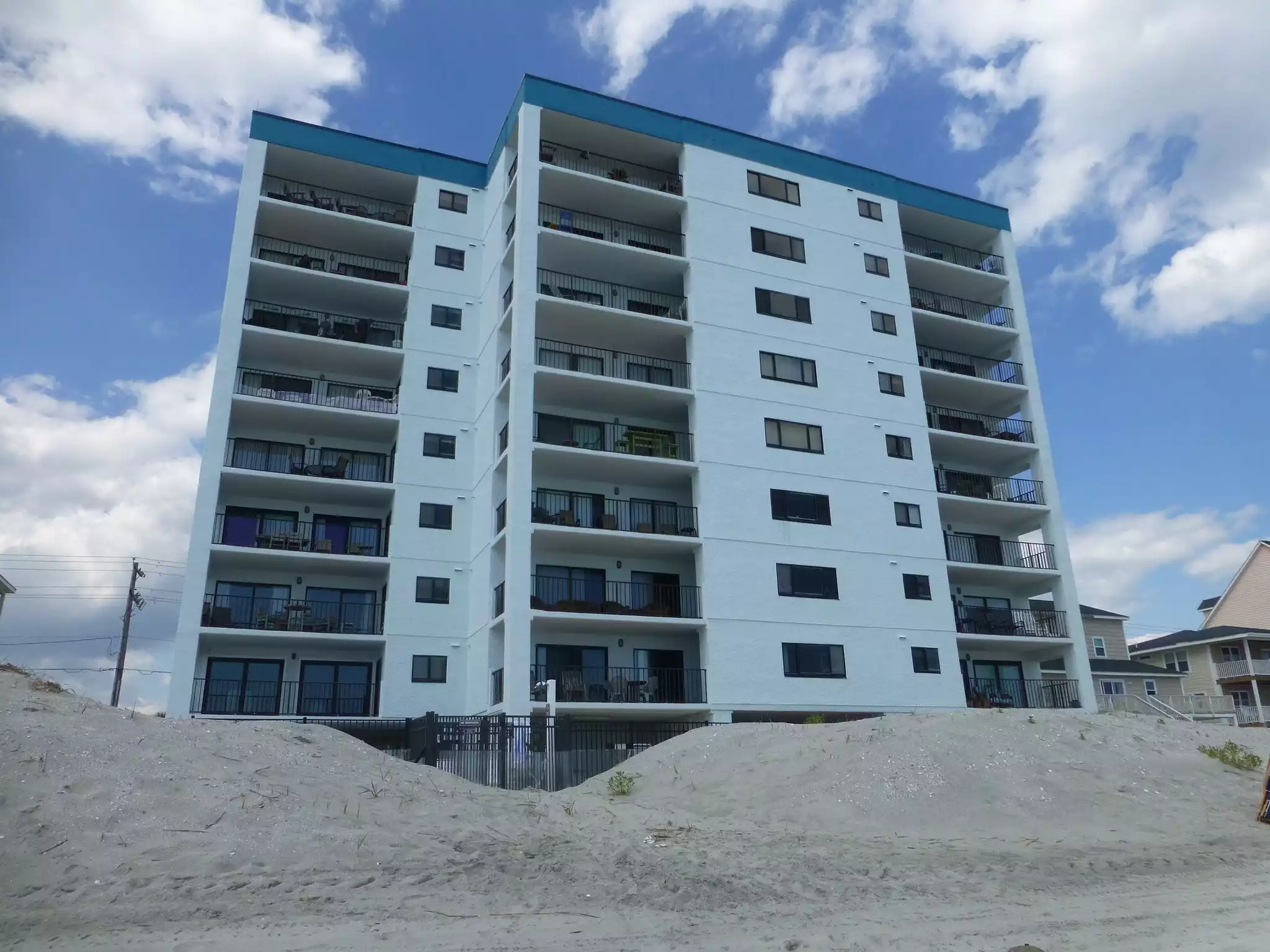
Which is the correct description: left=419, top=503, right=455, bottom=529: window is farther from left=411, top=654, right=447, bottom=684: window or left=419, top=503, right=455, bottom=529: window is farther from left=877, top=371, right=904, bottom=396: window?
left=877, top=371, right=904, bottom=396: window

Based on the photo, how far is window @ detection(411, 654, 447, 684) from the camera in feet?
110

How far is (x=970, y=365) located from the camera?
4472cm

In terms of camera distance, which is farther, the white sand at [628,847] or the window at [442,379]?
the window at [442,379]

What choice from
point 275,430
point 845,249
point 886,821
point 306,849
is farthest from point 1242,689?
point 306,849

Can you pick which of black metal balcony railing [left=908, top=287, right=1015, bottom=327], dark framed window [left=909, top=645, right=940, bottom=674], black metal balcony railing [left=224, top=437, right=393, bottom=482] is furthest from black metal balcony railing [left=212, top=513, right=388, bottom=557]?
black metal balcony railing [left=908, top=287, right=1015, bottom=327]

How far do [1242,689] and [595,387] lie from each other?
151 feet

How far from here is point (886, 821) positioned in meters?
16.4

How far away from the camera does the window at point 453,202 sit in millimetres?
40531

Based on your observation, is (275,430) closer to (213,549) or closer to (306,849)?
A: (213,549)

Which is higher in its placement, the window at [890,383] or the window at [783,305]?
the window at [783,305]

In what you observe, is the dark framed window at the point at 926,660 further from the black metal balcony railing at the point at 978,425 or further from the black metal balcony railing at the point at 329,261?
the black metal balcony railing at the point at 329,261

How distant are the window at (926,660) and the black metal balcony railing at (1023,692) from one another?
9.26ft

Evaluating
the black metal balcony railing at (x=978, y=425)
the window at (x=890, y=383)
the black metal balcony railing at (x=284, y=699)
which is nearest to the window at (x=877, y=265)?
the window at (x=890, y=383)

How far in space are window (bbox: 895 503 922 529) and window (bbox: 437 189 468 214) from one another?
21.6 meters
